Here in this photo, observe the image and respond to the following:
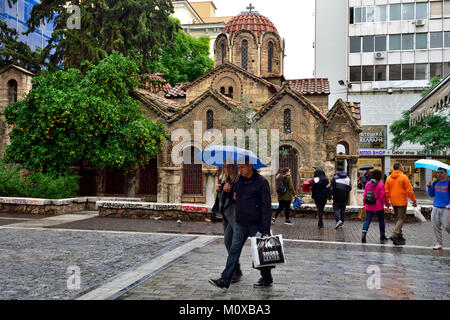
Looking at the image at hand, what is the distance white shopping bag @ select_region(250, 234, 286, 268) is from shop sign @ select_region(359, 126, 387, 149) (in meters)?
35.3

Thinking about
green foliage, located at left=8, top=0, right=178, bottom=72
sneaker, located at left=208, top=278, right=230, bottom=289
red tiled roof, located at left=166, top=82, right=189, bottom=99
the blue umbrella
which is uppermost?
green foliage, located at left=8, top=0, right=178, bottom=72

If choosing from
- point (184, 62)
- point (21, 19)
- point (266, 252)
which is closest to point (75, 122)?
point (266, 252)

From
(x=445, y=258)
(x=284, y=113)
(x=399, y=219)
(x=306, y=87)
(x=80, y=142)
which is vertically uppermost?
(x=306, y=87)

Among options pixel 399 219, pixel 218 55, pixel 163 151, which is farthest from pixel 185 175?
pixel 399 219

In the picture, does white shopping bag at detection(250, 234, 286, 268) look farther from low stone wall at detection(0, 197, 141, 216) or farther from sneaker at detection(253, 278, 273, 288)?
low stone wall at detection(0, 197, 141, 216)

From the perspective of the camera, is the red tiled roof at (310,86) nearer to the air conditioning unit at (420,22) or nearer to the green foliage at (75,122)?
the air conditioning unit at (420,22)

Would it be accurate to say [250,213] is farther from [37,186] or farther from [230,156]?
[37,186]

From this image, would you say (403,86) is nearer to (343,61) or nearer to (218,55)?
(343,61)

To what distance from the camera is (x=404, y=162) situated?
38719 mm

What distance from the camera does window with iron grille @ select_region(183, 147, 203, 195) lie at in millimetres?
25166

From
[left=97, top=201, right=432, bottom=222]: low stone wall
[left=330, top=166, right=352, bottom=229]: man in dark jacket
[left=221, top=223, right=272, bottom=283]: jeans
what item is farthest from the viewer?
[left=97, top=201, right=432, bottom=222]: low stone wall

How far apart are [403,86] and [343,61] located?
6.63m

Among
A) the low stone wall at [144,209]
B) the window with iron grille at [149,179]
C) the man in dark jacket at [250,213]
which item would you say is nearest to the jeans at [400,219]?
the low stone wall at [144,209]

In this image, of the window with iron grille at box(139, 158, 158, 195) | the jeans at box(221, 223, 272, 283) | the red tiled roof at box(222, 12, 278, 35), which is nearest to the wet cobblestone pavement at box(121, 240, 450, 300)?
the jeans at box(221, 223, 272, 283)
